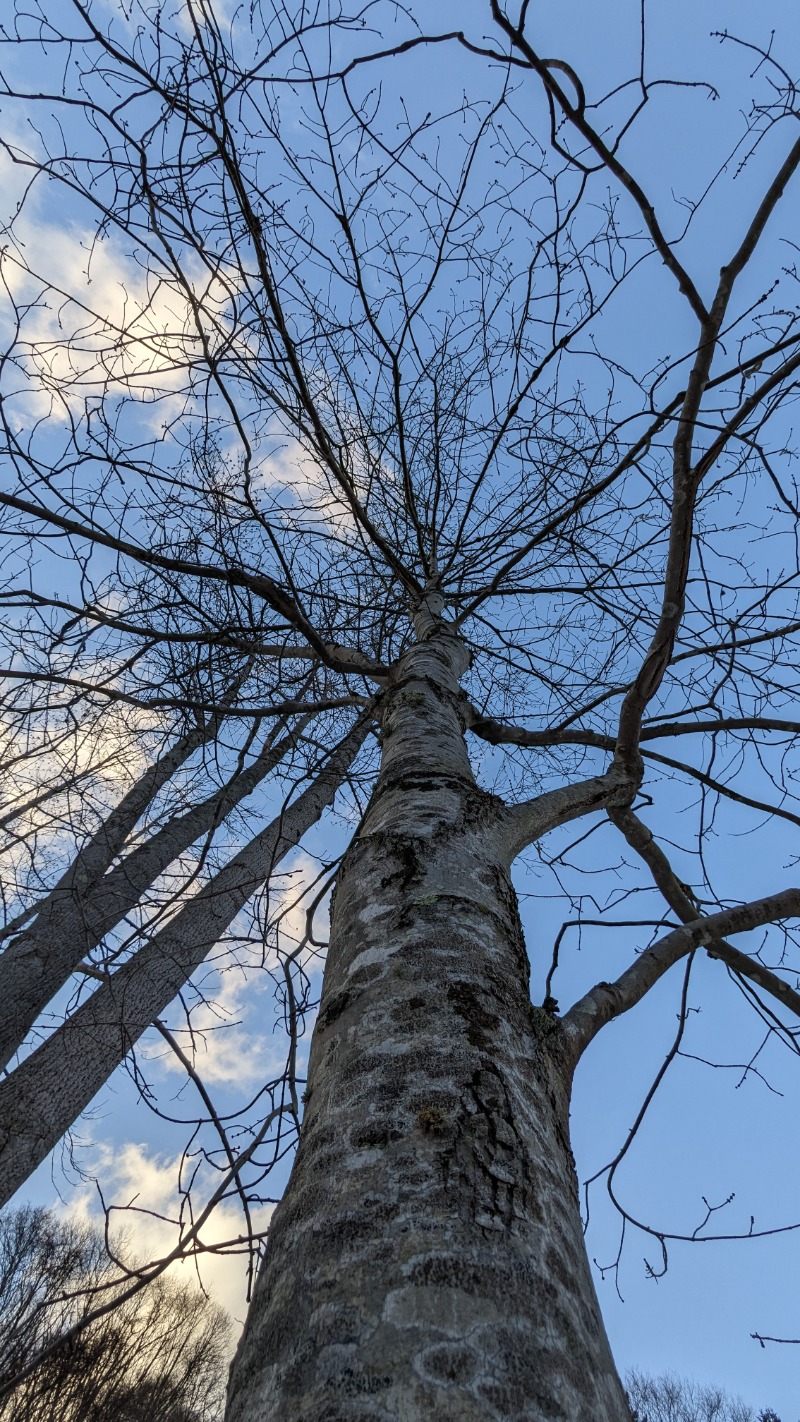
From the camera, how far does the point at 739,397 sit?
1783 millimetres

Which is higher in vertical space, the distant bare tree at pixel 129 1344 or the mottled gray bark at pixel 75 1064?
the mottled gray bark at pixel 75 1064

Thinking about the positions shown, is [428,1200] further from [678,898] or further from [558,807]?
[678,898]

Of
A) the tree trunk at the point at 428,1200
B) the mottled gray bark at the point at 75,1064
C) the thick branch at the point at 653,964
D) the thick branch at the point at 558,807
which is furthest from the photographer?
the mottled gray bark at the point at 75,1064

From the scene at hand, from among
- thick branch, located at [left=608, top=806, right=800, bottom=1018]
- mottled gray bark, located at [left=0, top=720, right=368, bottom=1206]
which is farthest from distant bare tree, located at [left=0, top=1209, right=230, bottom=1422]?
thick branch, located at [left=608, top=806, right=800, bottom=1018]

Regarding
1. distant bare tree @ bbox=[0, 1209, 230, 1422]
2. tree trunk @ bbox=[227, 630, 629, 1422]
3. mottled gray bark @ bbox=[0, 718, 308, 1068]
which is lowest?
distant bare tree @ bbox=[0, 1209, 230, 1422]

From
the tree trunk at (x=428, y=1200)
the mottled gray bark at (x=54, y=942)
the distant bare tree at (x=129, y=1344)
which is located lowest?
the distant bare tree at (x=129, y=1344)

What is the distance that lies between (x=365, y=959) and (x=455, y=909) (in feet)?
0.51

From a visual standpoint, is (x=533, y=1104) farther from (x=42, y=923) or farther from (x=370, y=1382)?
(x=42, y=923)

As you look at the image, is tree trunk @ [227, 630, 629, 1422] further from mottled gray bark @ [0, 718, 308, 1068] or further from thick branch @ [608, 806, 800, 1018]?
mottled gray bark @ [0, 718, 308, 1068]

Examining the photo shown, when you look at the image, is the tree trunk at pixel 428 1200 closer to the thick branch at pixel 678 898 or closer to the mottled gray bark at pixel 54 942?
the thick branch at pixel 678 898

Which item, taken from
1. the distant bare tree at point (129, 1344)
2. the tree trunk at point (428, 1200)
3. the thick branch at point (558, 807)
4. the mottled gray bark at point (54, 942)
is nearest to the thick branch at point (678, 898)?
the thick branch at point (558, 807)

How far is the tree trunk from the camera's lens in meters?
0.54

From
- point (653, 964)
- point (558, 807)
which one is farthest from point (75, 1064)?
point (653, 964)

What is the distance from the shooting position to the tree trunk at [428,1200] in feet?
1.79
